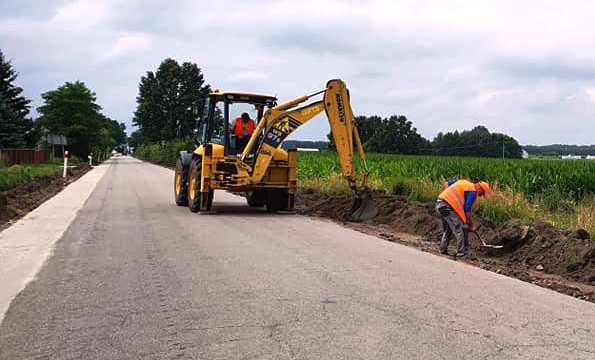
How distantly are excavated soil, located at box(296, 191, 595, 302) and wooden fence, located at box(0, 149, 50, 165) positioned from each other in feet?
82.8

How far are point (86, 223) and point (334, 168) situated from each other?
14.7 m

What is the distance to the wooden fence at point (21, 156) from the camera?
34450mm

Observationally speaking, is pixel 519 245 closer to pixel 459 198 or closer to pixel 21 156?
pixel 459 198

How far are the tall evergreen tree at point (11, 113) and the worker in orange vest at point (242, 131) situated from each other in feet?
106

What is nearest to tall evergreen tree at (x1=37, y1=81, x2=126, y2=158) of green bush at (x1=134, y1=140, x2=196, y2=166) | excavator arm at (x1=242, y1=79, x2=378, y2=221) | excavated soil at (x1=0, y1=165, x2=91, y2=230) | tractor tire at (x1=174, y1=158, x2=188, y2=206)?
green bush at (x1=134, y1=140, x2=196, y2=166)

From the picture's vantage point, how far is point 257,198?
1747cm

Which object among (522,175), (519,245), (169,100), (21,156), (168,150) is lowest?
(519,245)

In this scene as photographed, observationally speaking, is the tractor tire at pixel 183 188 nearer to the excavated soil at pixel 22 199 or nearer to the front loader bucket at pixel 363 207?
the excavated soil at pixel 22 199

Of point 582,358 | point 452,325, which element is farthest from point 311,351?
point 582,358

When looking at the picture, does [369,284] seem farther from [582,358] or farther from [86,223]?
[86,223]

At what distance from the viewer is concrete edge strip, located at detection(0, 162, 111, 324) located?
748 centimetres

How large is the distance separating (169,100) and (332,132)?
6306cm

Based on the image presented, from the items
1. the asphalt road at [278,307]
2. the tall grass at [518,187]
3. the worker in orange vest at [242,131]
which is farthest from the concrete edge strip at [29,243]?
the tall grass at [518,187]

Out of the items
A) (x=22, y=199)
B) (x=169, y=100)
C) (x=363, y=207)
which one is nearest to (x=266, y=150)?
(x=363, y=207)
